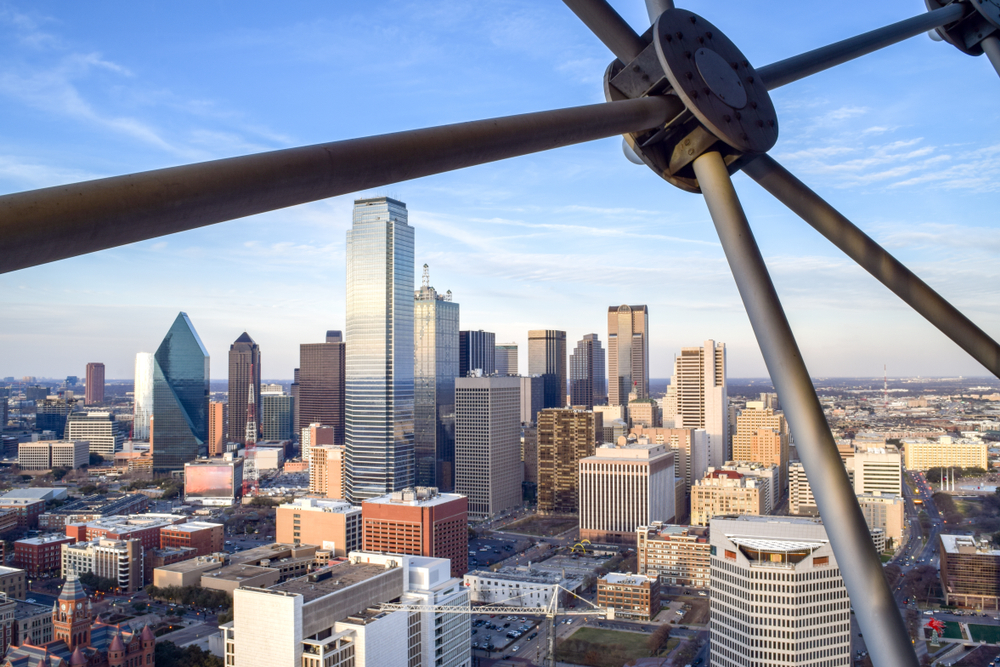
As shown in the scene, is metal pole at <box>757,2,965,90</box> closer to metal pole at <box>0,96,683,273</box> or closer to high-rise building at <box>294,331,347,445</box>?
metal pole at <box>0,96,683,273</box>

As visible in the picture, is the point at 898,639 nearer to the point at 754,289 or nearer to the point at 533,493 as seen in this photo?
the point at 754,289

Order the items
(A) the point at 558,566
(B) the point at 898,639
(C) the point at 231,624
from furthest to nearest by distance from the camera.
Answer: (A) the point at 558,566 → (C) the point at 231,624 → (B) the point at 898,639

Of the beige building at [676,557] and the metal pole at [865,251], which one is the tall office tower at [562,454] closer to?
the beige building at [676,557]

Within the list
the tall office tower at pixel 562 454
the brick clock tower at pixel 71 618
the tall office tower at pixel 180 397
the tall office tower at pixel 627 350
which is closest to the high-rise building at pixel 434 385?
the tall office tower at pixel 562 454

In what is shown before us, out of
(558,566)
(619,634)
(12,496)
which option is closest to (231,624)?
(619,634)

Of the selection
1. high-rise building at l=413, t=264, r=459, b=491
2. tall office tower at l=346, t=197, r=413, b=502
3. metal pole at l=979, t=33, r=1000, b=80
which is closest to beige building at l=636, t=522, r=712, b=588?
tall office tower at l=346, t=197, r=413, b=502

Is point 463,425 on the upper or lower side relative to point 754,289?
lower

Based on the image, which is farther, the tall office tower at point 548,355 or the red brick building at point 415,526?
the tall office tower at point 548,355
